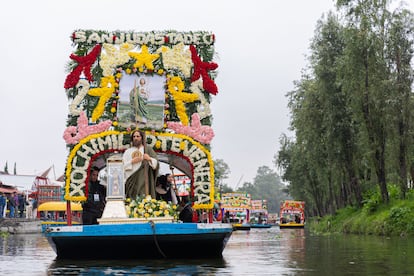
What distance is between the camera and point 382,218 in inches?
1156

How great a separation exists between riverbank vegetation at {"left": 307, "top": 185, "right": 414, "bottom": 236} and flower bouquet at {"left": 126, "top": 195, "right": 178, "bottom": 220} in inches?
556

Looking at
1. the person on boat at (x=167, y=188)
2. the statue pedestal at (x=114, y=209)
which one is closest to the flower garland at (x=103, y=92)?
the person on boat at (x=167, y=188)

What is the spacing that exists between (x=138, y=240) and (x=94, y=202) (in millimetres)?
3181

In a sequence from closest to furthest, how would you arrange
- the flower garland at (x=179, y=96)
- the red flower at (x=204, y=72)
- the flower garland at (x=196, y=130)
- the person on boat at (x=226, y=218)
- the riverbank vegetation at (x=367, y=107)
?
the flower garland at (x=196, y=130) → the flower garland at (x=179, y=96) → the red flower at (x=204, y=72) → the riverbank vegetation at (x=367, y=107) → the person on boat at (x=226, y=218)

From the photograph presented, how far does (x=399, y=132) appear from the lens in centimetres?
2941

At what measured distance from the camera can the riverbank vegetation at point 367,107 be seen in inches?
1157

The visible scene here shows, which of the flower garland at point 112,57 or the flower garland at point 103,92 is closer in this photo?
the flower garland at point 103,92

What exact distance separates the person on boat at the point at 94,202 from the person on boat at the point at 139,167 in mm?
1202

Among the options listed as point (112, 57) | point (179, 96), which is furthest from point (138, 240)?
point (112, 57)

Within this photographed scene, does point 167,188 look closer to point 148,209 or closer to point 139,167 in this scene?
point 139,167

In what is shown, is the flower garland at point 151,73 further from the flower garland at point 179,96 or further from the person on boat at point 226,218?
the person on boat at point 226,218

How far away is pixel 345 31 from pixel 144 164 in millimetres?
18263

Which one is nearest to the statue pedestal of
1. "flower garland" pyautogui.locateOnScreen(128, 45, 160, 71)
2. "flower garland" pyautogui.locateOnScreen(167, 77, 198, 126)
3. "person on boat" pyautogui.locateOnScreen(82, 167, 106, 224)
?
"person on boat" pyautogui.locateOnScreen(82, 167, 106, 224)

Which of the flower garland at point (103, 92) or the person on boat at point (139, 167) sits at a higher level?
the flower garland at point (103, 92)
